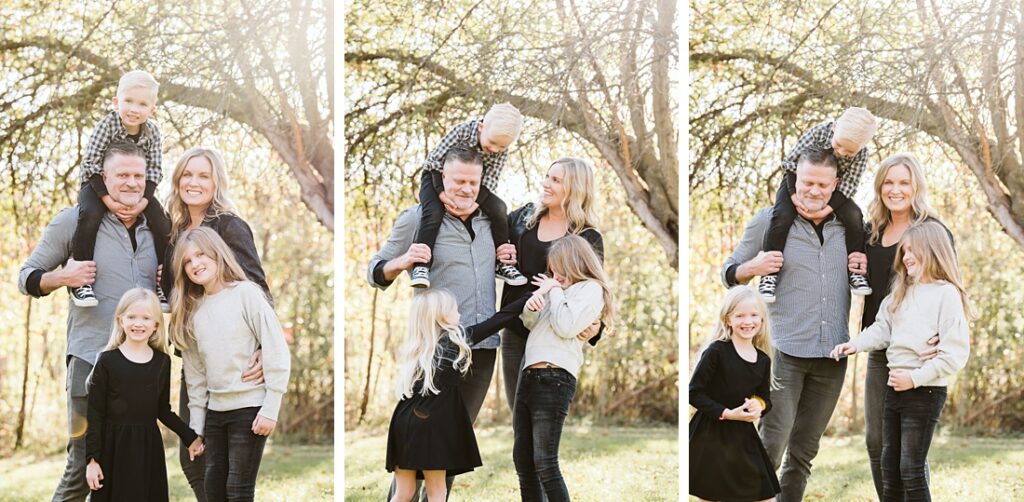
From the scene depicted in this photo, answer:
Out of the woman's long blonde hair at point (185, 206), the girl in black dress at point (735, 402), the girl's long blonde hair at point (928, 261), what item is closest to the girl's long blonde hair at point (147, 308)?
the woman's long blonde hair at point (185, 206)

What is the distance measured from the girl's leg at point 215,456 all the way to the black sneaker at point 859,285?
2642mm

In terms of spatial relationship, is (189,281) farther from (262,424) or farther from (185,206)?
(262,424)

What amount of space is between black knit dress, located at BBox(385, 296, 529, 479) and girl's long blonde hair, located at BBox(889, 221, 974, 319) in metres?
1.57

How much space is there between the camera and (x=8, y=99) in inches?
208

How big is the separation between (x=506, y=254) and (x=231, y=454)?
1.39 m

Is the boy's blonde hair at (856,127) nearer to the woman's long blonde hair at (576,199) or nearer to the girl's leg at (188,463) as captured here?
the woman's long blonde hair at (576,199)

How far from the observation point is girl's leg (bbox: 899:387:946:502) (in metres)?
4.98

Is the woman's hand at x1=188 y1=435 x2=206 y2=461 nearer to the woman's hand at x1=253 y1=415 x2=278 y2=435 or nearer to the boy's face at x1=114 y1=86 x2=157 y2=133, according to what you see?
the woman's hand at x1=253 y1=415 x2=278 y2=435

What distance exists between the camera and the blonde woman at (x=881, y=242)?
515 centimetres

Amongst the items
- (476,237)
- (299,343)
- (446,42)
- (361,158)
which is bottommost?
(299,343)

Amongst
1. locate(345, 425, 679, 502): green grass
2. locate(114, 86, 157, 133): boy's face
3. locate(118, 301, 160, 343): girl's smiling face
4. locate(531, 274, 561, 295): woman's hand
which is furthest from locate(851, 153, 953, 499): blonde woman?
locate(114, 86, 157, 133): boy's face

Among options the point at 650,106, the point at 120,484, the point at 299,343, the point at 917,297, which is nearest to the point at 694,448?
the point at 917,297

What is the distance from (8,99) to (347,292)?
170cm

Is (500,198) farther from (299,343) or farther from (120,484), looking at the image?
(120,484)
